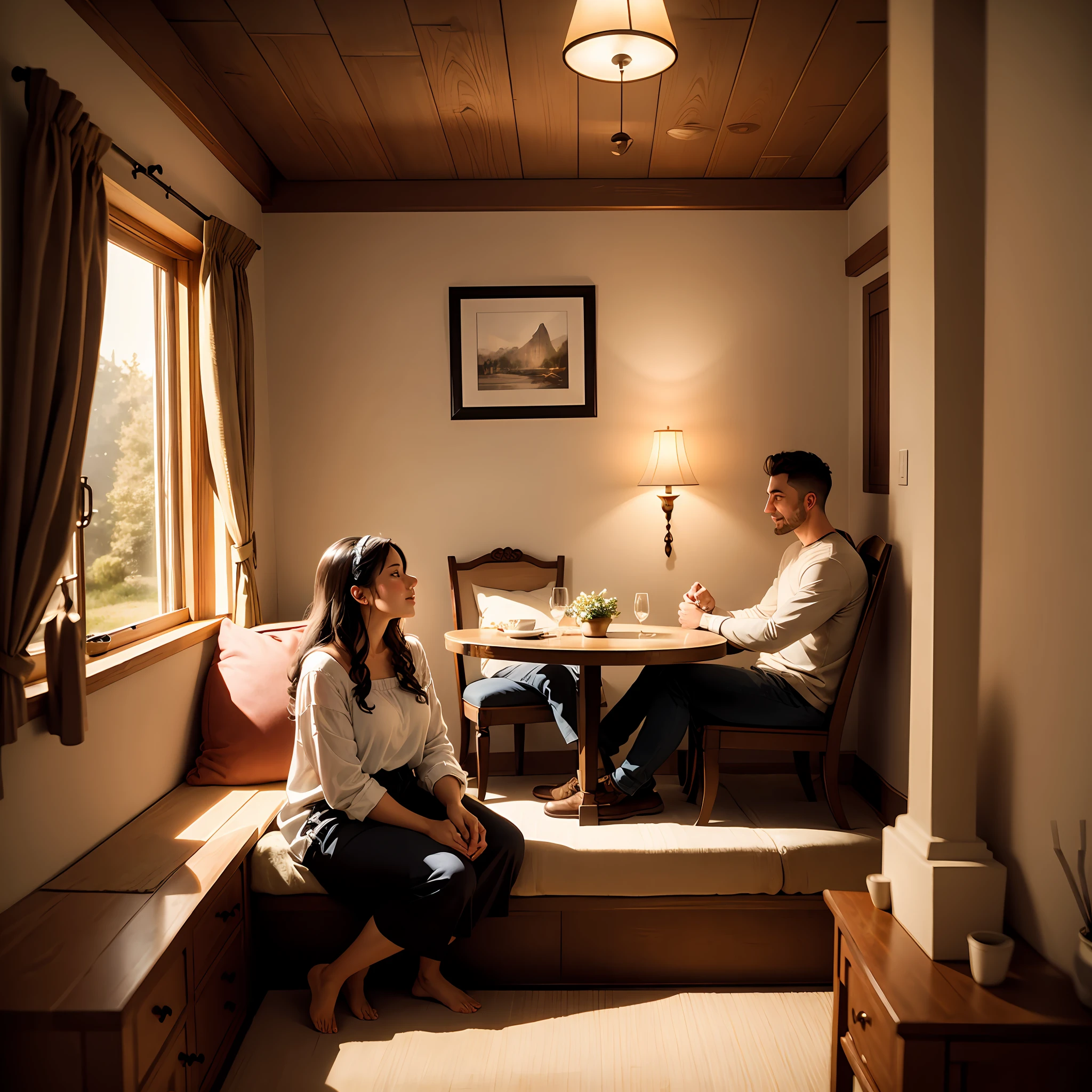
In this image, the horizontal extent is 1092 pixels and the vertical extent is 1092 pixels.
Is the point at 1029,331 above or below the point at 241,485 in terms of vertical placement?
above

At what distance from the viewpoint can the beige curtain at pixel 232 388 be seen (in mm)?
3104

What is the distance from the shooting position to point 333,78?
2910 mm

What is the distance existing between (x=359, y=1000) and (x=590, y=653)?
1.15 metres

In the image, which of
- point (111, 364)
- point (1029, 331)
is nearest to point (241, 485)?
point (111, 364)

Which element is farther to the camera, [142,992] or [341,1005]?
[341,1005]

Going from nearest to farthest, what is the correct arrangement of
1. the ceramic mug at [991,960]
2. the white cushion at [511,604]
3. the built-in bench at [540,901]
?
1. the ceramic mug at [991,960]
2. the built-in bench at [540,901]
3. the white cushion at [511,604]

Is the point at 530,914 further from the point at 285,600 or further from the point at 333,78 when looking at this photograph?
the point at 333,78

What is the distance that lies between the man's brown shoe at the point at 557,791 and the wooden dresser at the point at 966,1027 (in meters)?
1.38

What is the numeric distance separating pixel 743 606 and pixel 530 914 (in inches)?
73.7

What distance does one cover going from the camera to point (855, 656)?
2949mm

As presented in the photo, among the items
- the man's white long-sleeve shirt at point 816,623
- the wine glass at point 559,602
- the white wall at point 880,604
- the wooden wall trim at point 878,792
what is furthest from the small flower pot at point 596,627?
the wooden wall trim at point 878,792

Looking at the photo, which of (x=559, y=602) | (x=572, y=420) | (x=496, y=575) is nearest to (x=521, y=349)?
(x=572, y=420)

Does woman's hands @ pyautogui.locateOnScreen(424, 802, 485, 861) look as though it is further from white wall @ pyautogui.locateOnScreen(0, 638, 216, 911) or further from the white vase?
the white vase

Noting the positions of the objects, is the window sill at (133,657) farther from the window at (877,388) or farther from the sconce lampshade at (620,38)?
the window at (877,388)
